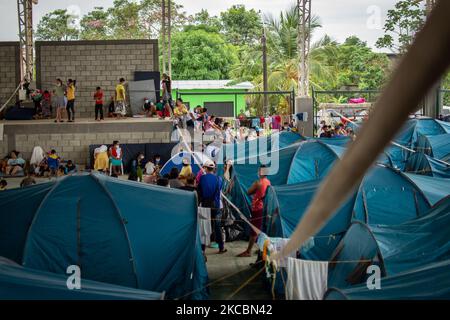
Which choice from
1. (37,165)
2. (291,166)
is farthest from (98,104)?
(291,166)

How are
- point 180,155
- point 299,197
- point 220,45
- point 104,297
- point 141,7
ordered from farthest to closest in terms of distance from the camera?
point 141,7, point 220,45, point 180,155, point 299,197, point 104,297

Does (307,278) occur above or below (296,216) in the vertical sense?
below

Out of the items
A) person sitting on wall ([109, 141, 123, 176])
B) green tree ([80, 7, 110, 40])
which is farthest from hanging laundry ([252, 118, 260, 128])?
green tree ([80, 7, 110, 40])

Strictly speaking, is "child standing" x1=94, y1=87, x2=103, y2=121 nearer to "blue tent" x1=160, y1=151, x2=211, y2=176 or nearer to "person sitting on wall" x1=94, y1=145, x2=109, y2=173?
"person sitting on wall" x1=94, y1=145, x2=109, y2=173

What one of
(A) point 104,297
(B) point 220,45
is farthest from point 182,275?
(B) point 220,45

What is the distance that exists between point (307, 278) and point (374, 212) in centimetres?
336

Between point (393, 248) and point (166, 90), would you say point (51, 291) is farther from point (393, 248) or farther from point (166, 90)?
point (166, 90)

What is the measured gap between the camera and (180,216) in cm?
787

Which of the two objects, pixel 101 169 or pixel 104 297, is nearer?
pixel 104 297

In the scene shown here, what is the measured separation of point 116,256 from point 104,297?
3.14m

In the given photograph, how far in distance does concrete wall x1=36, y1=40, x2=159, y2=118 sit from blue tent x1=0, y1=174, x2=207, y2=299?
1695cm

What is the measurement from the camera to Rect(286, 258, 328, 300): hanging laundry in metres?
6.54

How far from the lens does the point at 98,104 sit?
2178 centimetres

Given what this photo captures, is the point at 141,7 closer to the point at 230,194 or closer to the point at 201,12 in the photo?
the point at 201,12
